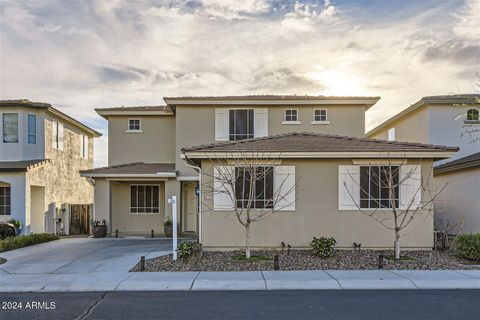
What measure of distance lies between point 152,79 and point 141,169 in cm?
431

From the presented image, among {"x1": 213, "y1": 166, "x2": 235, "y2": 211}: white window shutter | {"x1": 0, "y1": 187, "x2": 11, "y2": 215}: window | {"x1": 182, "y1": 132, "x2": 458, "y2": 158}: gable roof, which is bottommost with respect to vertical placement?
{"x1": 0, "y1": 187, "x2": 11, "y2": 215}: window

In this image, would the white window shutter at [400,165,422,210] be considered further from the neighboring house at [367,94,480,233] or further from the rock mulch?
the neighboring house at [367,94,480,233]

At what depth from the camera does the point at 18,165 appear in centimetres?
1809

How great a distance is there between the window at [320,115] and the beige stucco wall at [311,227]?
243 inches

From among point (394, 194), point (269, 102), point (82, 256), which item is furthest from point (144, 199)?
point (394, 194)

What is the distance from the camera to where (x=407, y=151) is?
12570 millimetres

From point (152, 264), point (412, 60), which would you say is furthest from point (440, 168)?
point (152, 264)

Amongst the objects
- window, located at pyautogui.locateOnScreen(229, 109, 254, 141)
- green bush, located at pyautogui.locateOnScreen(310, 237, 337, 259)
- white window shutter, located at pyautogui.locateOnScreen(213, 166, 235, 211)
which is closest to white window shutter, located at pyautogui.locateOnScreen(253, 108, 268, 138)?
window, located at pyautogui.locateOnScreen(229, 109, 254, 141)

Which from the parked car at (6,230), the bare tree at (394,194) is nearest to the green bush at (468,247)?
the bare tree at (394,194)

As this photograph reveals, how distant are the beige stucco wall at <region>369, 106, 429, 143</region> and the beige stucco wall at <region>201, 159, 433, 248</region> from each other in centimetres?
752

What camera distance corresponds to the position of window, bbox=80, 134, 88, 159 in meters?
25.2

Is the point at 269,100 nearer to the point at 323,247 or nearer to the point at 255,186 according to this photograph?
the point at 255,186

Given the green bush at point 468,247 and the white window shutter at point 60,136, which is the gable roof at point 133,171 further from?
the green bush at point 468,247

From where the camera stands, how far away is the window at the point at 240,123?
18281 millimetres
